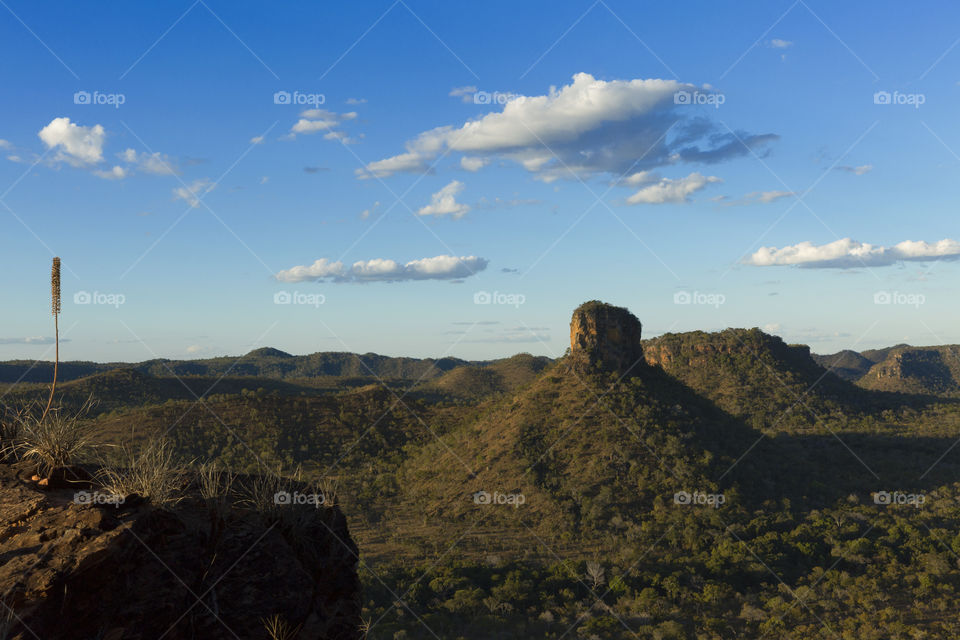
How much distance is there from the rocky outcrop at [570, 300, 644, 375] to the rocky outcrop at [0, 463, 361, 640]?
2641 inches

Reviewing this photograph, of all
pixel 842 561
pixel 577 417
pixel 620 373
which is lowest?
pixel 842 561

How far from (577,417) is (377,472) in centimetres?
2469

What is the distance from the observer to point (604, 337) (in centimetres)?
7456

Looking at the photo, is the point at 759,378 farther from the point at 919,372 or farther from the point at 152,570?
the point at 152,570

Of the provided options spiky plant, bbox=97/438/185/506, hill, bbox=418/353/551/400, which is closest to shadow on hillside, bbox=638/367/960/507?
spiky plant, bbox=97/438/185/506

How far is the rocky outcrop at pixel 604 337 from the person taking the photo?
74062 mm

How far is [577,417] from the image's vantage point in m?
68.1

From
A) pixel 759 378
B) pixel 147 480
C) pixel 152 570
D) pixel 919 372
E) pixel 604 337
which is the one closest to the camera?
pixel 152 570

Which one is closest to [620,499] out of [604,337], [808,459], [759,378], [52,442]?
[604,337]

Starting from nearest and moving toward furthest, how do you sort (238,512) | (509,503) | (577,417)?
1. (238,512)
2. (509,503)
3. (577,417)

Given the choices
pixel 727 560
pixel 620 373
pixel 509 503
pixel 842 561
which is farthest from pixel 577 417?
pixel 842 561


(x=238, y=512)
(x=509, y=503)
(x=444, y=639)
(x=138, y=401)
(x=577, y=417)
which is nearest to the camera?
(x=238, y=512)

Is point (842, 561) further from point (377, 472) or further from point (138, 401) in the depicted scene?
point (138, 401)

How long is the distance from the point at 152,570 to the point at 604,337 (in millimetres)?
69989
